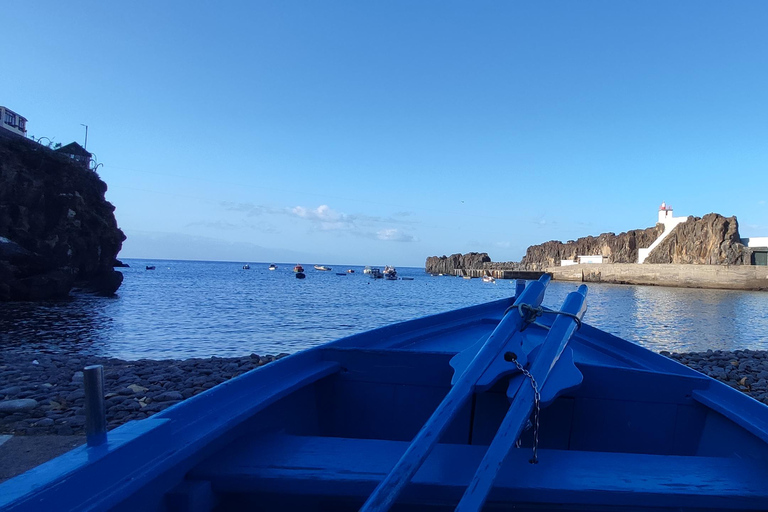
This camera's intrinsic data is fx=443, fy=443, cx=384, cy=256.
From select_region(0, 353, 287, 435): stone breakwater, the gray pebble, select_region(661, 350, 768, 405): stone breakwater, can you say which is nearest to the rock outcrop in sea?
select_region(661, 350, 768, 405): stone breakwater

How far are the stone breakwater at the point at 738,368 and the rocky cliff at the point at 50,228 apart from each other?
115 ft

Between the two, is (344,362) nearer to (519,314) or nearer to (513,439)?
(519,314)

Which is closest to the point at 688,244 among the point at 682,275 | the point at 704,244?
the point at 704,244

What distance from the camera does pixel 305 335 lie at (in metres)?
19.3

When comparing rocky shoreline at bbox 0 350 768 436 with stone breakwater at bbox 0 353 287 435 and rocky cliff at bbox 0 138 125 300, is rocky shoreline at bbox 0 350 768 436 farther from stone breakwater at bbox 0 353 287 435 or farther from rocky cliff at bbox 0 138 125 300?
rocky cliff at bbox 0 138 125 300

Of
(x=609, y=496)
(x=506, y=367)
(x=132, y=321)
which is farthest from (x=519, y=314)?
(x=132, y=321)

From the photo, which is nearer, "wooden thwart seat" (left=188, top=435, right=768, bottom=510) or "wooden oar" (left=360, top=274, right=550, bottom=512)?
"wooden oar" (left=360, top=274, right=550, bottom=512)

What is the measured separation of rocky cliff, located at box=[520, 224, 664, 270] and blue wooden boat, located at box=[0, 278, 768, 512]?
10006 centimetres

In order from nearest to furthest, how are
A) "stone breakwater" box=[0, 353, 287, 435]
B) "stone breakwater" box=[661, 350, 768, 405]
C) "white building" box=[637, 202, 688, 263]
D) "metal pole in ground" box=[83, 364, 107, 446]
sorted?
"metal pole in ground" box=[83, 364, 107, 446]
"stone breakwater" box=[0, 353, 287, 435]
"stone breakwater" box=[661, 350, 768, 405]
"white building" box=[637, 202, 688, 263]

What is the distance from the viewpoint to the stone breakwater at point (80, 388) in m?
5.99

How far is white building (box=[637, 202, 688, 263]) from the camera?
275 ft

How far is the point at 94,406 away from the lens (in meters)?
1.65

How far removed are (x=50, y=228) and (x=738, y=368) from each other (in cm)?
4129

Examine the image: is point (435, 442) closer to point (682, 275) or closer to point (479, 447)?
point (479, 447)
